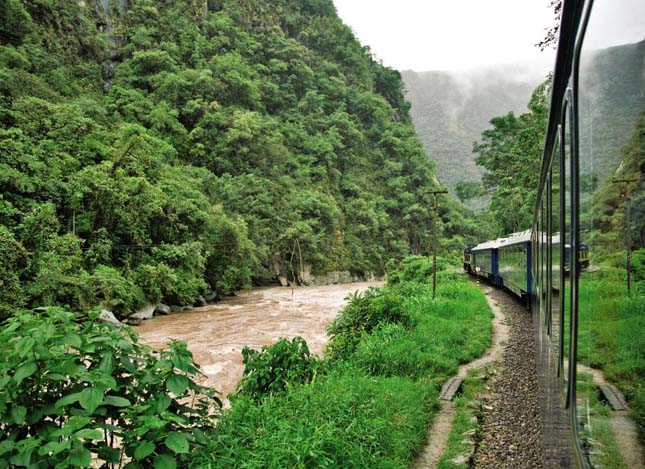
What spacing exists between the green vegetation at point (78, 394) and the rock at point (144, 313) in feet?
52.1

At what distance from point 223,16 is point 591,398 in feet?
158

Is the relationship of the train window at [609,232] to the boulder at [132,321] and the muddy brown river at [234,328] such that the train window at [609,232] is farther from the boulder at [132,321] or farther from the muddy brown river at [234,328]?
the boulder at [132,321]

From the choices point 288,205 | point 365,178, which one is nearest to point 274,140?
point 288,205

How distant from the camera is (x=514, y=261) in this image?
12891 mm

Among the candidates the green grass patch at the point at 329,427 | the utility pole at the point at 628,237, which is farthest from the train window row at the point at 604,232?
the green grass patch at the point at 329,427

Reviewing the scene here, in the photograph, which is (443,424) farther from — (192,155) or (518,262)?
(192,155)

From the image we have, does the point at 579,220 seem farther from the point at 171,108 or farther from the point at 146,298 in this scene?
the point at 171,108

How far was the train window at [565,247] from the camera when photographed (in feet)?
5.67

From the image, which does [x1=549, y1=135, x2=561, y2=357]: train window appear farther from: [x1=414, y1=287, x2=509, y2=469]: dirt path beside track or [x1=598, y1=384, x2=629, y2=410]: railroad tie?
[x1=414, y1=287, x2=509, y2=469]: dirt path beside track

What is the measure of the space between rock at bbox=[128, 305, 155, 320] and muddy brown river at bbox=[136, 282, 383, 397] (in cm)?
28

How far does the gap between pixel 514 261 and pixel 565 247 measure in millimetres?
11898

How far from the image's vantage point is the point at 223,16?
43406 mm

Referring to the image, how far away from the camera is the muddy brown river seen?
11.6 metres

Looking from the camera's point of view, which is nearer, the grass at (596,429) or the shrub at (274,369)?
the grass at (596,429)
